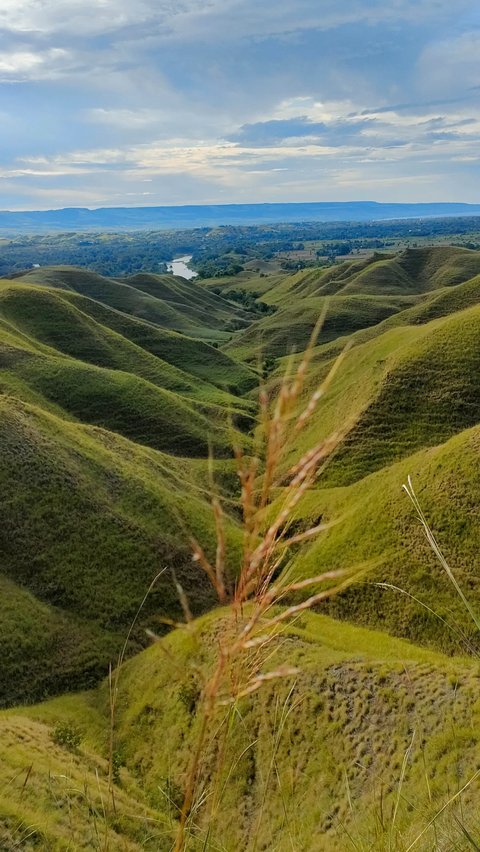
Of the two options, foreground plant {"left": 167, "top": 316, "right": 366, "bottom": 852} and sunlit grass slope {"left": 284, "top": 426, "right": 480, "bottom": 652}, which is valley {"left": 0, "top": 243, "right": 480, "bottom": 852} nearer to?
foreground plant {"left": 167, "top": 316, "right": 366, "bottom": 852}

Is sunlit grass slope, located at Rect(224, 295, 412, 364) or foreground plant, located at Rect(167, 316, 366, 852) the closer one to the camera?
foreground plant, located at Rect(167, 316, 366, 852)

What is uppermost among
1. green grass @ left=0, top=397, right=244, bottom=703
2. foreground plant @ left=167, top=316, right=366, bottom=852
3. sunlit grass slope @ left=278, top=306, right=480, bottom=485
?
foreground plant @ left=167, top=316, right=366, bottom=852

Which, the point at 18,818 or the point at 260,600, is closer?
the point at 260,600

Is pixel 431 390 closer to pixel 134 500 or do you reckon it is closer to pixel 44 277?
pixel 134 500

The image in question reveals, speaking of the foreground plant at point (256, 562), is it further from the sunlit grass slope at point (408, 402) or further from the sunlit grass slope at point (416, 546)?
the sunlit grass slope at point (408, 402)

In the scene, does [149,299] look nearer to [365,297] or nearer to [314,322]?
[314,322]

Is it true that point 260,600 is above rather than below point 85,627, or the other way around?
above

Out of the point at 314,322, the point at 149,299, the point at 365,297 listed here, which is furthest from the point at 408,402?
the point at 149,299

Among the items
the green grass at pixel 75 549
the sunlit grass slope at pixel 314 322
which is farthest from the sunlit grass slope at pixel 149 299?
the green grass at pixel 75 549

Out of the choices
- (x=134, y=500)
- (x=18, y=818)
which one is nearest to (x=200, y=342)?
(x=134, y=500)

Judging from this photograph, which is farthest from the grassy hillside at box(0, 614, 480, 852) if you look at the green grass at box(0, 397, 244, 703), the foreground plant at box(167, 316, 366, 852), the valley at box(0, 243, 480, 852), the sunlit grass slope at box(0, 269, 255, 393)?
the sunlit grass slope at box(0, 269, 255, 393)

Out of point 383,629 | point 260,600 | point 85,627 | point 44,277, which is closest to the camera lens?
point 260,600
